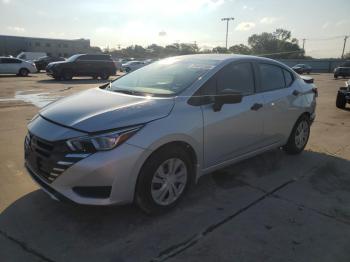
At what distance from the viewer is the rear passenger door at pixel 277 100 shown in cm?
489

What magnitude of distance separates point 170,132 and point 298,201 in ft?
6.06

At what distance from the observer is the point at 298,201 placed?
13.6 feet

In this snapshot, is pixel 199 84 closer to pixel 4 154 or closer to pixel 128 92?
pixel 128 92

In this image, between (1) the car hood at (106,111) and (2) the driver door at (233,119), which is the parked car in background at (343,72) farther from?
(1) the car hood at (106,111)

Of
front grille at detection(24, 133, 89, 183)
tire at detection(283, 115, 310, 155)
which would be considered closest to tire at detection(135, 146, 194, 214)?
front grille at detection(24, 133, 89, 183)

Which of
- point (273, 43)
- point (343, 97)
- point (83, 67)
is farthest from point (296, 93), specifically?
point (273, 43)

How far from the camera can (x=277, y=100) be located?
504 cm

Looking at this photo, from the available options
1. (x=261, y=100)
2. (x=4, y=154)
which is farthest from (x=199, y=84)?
(x=4, y=154)

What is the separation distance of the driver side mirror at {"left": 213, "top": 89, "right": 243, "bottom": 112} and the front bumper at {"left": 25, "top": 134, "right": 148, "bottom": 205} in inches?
45.9

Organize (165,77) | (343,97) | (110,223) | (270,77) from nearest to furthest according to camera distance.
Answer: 1. (110,223)
2. (165,77)
3. (270,77)
4. (343,97)

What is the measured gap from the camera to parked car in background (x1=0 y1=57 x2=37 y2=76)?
24906 mm

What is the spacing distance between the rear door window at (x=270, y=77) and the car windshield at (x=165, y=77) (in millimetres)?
874

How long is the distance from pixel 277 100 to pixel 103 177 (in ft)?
9.78

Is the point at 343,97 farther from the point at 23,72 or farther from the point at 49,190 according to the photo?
the point at 23,72
